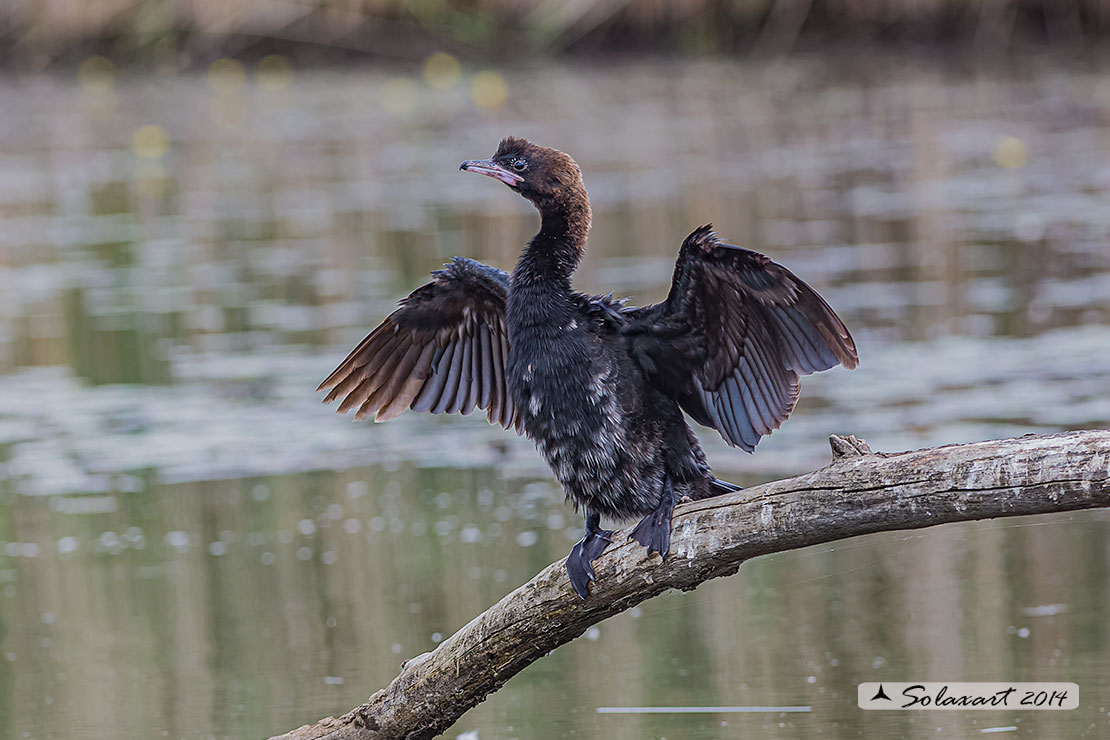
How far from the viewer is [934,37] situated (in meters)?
17.9

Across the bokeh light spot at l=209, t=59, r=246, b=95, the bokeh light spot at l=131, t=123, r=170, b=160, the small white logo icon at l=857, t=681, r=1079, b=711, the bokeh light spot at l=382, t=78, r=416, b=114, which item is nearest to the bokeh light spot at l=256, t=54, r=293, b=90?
the bokeh light spot at l=209, t=59, r=246, b=95

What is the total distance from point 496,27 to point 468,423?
12.2 meters

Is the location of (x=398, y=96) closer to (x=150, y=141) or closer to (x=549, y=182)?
(x=150, y=141)

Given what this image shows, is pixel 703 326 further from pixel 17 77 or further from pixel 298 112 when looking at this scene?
pixel 17 77

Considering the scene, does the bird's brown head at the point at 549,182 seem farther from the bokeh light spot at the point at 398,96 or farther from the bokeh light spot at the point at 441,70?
the bokeh light spot at the point at 441,70

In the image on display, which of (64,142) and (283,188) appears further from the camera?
(64,142)

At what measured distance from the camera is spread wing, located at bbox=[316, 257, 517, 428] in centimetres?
451

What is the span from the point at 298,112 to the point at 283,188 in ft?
11.7

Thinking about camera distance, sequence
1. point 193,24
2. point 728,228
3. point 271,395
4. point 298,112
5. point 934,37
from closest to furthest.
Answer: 1. point 271,395
2. point 728,228
3. point 298,112
4. point 934,37
5. point 193,24

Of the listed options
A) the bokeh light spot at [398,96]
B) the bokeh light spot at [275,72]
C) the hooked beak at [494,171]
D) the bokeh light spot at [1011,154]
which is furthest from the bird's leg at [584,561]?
the bokeh light spot at [275,72]

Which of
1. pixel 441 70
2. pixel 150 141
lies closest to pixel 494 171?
pixel 150 141

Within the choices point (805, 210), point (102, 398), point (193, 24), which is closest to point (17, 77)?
point (193, 24)

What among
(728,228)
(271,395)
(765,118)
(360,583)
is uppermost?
(765,118)

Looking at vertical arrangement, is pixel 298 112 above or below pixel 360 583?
above
